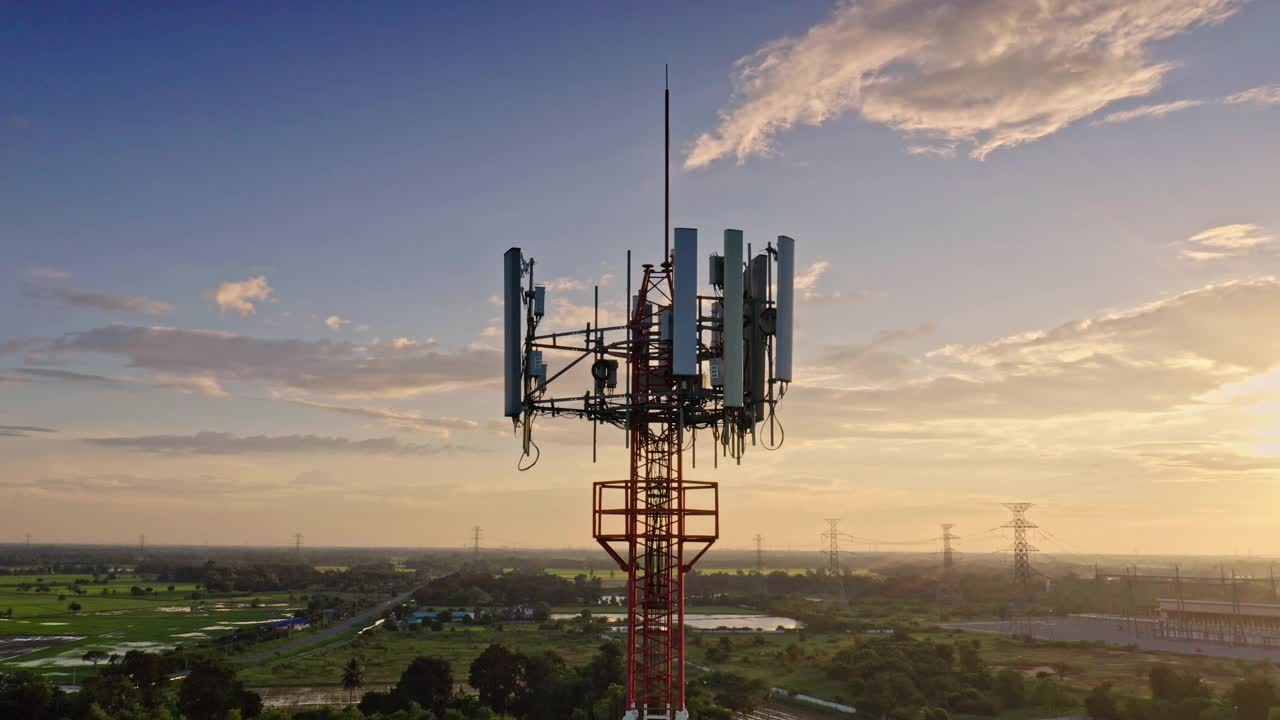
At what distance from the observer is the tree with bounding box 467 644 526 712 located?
2702 inches

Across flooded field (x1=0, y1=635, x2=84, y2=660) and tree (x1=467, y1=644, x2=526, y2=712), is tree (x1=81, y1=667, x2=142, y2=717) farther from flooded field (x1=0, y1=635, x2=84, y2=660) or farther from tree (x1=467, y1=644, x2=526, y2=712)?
flooded field (x1=0, y1=635, x2=84, y2=660)

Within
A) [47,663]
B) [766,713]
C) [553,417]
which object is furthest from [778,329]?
[47,663]

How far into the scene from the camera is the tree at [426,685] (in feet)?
214

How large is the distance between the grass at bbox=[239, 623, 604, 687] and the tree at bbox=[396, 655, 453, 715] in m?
19.1

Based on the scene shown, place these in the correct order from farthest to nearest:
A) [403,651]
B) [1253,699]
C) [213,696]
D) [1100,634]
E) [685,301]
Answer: [1100,634], [403,651], [213,696], [1253,699], [685,301]

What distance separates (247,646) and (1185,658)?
350 feet

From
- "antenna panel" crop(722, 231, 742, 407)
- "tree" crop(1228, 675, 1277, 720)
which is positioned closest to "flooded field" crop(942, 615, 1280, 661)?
"tree" crop(1228, 675, 1277, 720)

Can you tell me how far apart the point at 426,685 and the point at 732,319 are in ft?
173

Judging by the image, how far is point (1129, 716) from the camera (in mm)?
65750

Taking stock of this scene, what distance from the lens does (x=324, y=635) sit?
417 feet

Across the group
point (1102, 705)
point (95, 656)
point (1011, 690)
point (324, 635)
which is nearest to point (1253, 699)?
point (1102, 705)

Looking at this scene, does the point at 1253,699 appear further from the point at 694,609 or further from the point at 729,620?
the point at 694,609

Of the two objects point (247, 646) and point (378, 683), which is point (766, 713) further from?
point (247, 646)

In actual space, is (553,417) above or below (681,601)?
above
